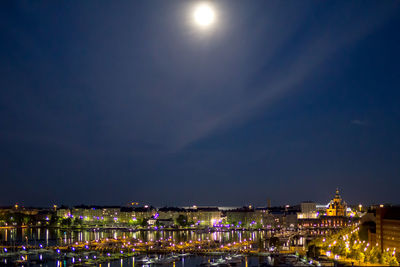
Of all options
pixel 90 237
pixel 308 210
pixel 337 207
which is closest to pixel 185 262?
pixel 90 237

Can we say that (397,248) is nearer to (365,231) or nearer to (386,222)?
(386,222)

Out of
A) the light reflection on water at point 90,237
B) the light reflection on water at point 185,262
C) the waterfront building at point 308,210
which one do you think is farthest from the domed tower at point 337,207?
the light reflection on water at point 185,262

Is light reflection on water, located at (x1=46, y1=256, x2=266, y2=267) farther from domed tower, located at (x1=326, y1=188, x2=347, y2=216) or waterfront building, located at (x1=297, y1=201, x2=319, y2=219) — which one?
waterfront building, located at (x1=297, y1=201, x2=319, y2=219)

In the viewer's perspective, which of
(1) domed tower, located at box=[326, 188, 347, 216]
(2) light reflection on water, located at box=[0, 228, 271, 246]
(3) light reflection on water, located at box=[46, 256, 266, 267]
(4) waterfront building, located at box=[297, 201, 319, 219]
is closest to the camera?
(3) light reflection on water, located at box=[46, 256, 266, 267]

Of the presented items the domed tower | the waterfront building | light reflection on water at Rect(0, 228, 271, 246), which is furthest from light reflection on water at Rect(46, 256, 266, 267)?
the waterfront building

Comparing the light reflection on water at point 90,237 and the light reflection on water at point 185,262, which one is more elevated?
the light reflection on water at point 185,262

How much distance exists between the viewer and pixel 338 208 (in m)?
99.5

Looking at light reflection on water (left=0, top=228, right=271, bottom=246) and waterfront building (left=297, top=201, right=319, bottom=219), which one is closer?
light reflection on water (left=0, top=228, right=271, bottom=246)

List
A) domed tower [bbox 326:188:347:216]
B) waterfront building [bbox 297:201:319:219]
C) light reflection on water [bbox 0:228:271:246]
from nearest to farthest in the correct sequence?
light reflection on water [bbox 0:228:271:246] → domed tower [bbox 326:188:347:216] → waterfront building [bbox 297:201:319:219]

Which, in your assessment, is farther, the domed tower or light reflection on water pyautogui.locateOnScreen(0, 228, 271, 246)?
A: the domed tower

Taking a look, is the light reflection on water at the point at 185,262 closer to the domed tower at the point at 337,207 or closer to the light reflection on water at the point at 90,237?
the light reflection on water at the point at 90,237

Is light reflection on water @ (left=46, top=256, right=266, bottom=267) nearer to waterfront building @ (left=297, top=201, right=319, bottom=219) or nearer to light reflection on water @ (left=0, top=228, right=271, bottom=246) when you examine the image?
light reflection on water @ (left=0, top=228, right=271, bottom=246)

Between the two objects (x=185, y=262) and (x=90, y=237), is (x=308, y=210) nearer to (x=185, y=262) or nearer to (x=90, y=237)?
(x=90, y=237)

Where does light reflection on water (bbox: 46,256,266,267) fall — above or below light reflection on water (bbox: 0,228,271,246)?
above
